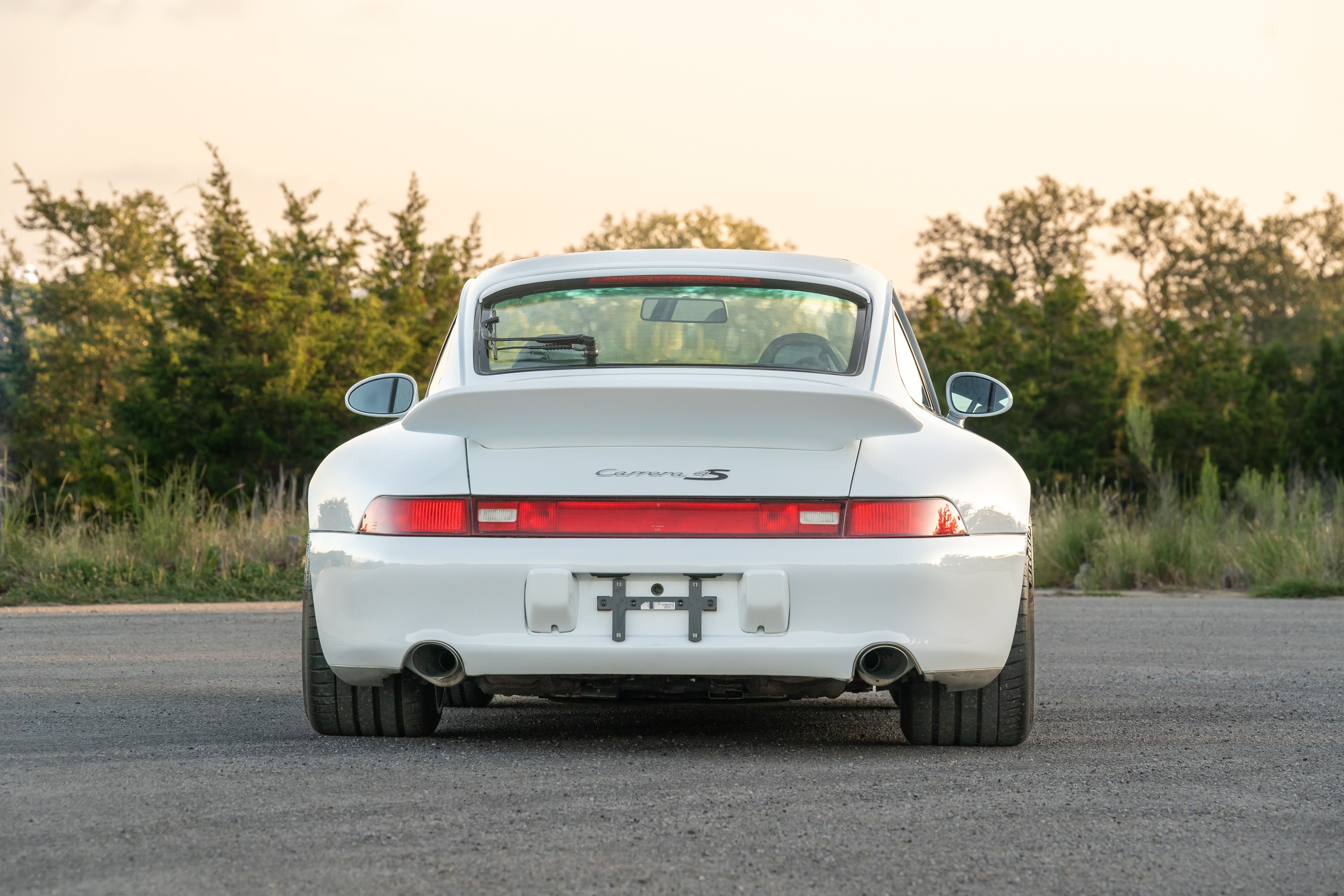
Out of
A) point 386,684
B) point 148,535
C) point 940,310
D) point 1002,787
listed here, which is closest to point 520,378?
point 386,684

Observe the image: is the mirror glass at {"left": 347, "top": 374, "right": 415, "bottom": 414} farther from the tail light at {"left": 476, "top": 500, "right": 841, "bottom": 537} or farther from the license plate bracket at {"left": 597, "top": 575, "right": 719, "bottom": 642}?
the license plate bracket at {"left": 597, "top": 575, "right": 719, "bottom": 642}

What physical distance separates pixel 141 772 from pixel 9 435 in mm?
47269

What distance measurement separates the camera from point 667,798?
3898 mm

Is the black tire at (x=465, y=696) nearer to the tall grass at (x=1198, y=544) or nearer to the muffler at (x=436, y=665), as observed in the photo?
the muffler at (x=436, y=665)

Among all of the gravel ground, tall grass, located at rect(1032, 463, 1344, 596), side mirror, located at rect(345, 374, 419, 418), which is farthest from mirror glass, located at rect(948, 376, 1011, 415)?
tall grass, located at rect(1032, 463, 1344, 596)

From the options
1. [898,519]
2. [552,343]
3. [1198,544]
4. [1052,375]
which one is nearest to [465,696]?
[552,343]

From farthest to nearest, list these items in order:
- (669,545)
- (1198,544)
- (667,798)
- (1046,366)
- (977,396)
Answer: (1046,366), (1198,544), (977,396), (669,545), (667,798)

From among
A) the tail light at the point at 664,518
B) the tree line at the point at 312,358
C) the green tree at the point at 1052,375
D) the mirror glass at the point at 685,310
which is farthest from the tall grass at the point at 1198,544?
the green tree at the point at 1052,375

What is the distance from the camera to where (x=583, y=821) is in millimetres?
3605

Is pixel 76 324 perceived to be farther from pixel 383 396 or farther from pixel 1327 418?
pixel 383 396

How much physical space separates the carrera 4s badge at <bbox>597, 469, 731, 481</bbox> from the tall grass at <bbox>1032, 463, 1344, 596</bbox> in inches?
432

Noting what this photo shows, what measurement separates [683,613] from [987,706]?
1.11 meters

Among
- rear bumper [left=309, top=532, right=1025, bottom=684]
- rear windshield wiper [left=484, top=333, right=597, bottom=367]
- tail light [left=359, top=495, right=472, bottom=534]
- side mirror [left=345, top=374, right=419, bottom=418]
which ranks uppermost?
rear windshield wiper [left=484, top=333, right=597, bottom=367]

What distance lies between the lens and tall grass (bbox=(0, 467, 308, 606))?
489 inches
